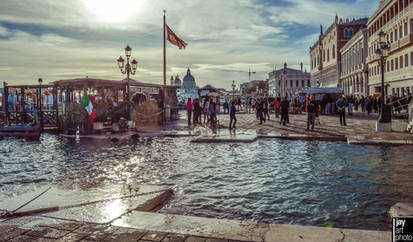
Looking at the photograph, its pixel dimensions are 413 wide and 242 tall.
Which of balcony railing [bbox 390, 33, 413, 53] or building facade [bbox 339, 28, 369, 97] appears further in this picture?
building facade [bbox 339, 28, 369, 97]

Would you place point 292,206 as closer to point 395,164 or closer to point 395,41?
point 395,164

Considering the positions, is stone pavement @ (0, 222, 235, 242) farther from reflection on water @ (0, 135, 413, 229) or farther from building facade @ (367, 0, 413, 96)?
building facade @ (367, 0, 413, 96)

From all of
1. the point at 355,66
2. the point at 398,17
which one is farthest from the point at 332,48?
the point at 398,17

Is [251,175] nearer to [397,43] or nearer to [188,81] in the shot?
[397,43]

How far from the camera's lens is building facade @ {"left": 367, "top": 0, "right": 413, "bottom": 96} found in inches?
1320

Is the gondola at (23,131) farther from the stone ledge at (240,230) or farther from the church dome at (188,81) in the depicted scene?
the church dome at (188,81)

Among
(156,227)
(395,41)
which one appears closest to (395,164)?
(156,227)

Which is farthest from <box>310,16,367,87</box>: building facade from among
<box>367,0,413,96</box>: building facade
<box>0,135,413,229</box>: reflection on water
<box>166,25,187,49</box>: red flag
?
<box>0,135,413,229</box>: reflection on water

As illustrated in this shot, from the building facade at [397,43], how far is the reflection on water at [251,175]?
82.2 ft

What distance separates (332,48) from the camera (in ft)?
238

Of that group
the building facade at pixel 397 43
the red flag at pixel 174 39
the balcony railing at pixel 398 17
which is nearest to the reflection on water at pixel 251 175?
the red flag at pixel 174 39

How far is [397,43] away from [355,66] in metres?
20.7

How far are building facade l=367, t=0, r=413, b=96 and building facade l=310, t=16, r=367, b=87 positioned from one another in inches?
604

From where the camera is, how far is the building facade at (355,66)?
51.0m
